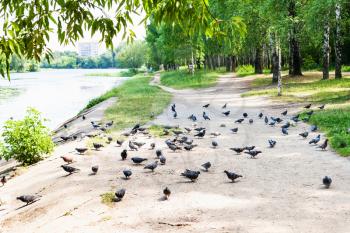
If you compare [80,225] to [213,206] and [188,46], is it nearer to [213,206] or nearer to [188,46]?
[213,206]

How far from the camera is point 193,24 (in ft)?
17.2

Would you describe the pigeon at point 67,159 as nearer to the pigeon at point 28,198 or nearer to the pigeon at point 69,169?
the pigeon at point 69,169

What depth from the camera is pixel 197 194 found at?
34.2ft

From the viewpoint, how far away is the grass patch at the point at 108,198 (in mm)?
10236

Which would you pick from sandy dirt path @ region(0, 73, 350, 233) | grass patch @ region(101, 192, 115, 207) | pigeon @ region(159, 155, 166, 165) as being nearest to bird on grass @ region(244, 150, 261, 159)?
sandy dirt path @ region(0, 73, 350, 233)

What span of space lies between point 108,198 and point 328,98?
20638mm

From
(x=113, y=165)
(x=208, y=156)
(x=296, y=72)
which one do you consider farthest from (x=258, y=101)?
(x=113, y=165)

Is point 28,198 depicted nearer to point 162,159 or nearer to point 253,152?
point 162,159

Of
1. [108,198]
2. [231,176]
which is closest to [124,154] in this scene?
[108,198]

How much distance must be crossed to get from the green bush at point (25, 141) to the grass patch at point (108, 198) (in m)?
7.37

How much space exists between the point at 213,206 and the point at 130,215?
1.82 meters

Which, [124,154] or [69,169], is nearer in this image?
[69,169]

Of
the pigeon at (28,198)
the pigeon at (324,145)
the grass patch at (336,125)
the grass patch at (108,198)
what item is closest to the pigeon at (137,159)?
the grass patch at (108,198)

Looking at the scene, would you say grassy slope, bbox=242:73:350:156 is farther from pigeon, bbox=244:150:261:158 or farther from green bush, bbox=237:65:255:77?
green bush, bbox=237:65:255:77
